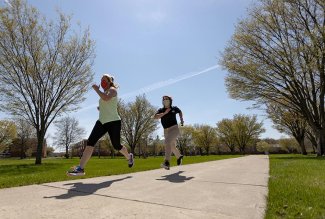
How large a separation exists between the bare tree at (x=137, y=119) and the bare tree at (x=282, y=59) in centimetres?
2894

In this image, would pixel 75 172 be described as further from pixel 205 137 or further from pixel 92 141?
pixel 205 137

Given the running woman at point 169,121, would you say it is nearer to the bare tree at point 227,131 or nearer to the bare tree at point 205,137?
the bare tree at point 227,131

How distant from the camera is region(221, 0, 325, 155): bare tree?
21.3m

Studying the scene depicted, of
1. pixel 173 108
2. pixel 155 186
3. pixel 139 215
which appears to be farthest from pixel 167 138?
pixel 139 215

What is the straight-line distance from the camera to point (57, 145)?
250 feet

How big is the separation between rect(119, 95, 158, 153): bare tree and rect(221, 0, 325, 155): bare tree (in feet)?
95.0

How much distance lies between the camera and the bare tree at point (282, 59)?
21328 mm

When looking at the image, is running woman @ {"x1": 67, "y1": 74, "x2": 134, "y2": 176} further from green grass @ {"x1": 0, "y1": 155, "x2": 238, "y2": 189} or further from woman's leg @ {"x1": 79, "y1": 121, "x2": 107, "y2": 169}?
green grass @ {"x1": 0, "y1": 155, "x2": 238, "y2": 189}

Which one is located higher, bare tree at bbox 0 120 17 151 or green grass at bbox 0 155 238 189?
bare tree at bbox 0 120 17 151

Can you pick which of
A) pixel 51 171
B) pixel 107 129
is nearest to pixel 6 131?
pixel 51 171

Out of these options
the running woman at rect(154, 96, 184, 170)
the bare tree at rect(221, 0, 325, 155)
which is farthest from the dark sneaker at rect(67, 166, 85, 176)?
the bare tree at rect(221, 0, 325, 155)

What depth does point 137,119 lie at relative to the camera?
5300 centimetres

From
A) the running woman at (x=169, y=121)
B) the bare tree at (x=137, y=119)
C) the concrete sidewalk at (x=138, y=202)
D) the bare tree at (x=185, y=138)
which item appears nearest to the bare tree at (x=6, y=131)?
the bare tree at (x=137, y=119)

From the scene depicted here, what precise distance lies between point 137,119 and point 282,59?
34.1 metres
